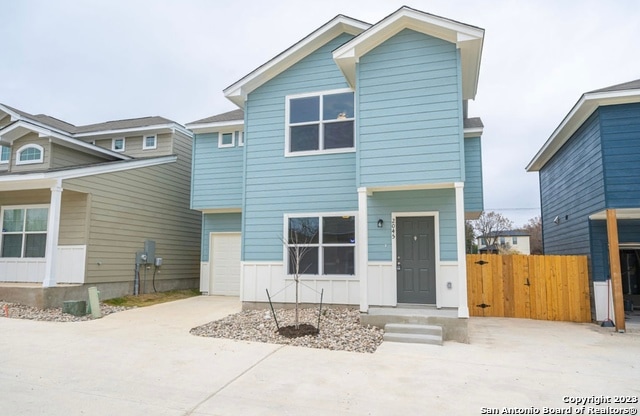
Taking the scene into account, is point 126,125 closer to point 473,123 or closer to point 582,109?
point 473,123

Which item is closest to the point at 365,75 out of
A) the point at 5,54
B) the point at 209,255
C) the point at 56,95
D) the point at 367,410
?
the point at 367,410

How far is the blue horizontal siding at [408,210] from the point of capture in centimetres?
819

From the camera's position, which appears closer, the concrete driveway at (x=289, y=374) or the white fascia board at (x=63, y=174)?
the concrete driveway at (x=289, y=374)

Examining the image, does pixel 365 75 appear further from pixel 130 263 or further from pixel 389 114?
pixel 130 263

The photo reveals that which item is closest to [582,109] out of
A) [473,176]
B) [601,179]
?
[601,179]

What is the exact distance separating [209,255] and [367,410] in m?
9.68

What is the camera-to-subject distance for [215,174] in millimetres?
11867

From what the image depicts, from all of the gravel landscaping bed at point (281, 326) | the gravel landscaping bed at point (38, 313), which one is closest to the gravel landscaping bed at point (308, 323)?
the gravel landscaping bed at point (281, 326)

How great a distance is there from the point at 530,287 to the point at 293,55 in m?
8.42

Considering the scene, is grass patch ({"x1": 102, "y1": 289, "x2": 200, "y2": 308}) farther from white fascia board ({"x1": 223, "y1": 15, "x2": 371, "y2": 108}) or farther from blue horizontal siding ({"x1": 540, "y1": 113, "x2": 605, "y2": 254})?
blue horizontal siding ({"x1": 540, "y1": 113, "x2": 605, "y2": 254})

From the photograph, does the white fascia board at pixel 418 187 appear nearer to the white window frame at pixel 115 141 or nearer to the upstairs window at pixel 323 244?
the upstairs window at pixel 323 244

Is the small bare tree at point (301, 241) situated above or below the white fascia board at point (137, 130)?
below

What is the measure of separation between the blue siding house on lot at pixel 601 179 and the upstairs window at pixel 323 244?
224 inches

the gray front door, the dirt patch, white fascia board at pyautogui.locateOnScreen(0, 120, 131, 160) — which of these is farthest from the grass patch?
the gray front door
